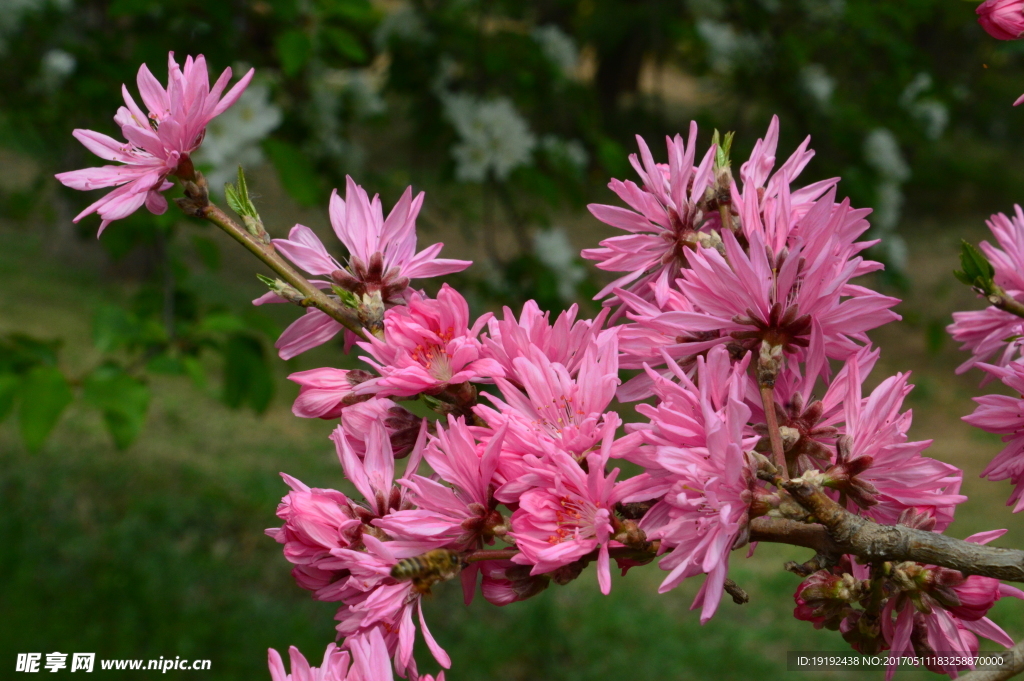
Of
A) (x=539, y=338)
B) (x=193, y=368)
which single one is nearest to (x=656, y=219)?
(x=539, y=338)

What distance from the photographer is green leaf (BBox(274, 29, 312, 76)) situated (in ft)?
7.32

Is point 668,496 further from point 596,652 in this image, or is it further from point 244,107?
point 596,652

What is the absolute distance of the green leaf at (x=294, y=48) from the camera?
223cm

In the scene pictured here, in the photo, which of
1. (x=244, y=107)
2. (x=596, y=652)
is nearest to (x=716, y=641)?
(x=596, y=652)

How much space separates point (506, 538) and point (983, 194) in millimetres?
13994

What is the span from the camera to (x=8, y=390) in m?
1.90

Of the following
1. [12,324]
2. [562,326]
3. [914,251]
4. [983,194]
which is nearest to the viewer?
[562,326]

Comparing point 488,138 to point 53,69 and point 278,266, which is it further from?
point 278,266

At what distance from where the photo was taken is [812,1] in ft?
13.6

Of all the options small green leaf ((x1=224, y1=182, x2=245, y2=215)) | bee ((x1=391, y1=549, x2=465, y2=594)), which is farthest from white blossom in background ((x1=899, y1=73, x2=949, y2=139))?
bee ((x1=391, y1=549, x2=465, y2=594))

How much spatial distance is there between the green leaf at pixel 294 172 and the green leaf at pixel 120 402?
2.07 feet

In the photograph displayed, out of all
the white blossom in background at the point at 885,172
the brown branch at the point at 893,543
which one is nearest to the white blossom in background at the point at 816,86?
the white blossom in background at the point at 885,172

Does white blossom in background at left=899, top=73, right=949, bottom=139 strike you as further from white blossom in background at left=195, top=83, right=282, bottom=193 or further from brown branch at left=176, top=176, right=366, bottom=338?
brown branch at left=176, top=176, right=366, bottom=338

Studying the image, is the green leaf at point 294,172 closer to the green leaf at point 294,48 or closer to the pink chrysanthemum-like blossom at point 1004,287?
the green leaf at point 294,48
